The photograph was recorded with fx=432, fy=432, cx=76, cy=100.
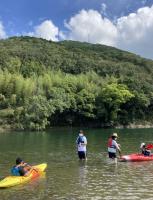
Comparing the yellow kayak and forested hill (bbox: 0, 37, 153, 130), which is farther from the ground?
forested hill (bbox: 0, 37, 153, 130)

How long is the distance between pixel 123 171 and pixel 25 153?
15.8 meters

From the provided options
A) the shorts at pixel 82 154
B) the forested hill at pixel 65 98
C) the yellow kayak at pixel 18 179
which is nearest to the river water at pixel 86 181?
the yellow kayak at pixel 18 179

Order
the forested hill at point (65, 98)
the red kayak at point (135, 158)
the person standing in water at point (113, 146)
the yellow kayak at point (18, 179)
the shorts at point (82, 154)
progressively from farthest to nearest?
1. the forested hill at point (65, 98)
2. the shorts at point (82, 154)
3. the red kayak at point (135, 158)
4. the person standing in water at point (113, 146)
5. the yellow kayak at point (18, 179)

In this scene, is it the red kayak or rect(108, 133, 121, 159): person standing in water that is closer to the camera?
rect(108, 133, 121, 159): person standing in water

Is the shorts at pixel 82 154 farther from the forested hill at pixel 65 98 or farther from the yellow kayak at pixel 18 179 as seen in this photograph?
the forested hill at pixel 65 98

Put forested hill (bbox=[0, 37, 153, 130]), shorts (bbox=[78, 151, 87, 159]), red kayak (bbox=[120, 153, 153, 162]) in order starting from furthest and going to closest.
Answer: forested hill (bbox=[0, 37, 153, 130])
shorts (bbox=[78, 151, 87, 159])
red kayak (bbox=[120, 153, 153, 162])

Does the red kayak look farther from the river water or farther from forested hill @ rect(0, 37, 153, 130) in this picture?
forested hill @ rect(0, 37, 153, 130)

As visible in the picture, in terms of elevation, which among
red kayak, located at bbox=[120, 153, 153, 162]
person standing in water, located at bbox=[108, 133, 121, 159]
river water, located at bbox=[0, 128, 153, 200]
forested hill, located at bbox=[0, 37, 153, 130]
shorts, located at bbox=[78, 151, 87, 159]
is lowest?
river water, located at bbox=[0, 128, 153, 200]

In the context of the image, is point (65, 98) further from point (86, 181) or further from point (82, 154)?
point (86, 181)

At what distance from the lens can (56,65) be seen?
156 metres

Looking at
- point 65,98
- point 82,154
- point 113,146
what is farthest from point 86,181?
point 65,98

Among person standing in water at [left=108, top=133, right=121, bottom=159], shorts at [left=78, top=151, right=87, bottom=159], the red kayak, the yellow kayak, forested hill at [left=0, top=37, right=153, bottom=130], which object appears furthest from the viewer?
forested hill at [left=0, top=37, right=153, bottom=130]

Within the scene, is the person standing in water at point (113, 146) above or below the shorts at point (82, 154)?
above

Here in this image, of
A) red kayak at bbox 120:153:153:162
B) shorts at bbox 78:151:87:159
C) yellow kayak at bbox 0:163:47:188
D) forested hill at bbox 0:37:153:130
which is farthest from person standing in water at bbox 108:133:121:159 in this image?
forested hill at bbox 0:37:153:130
